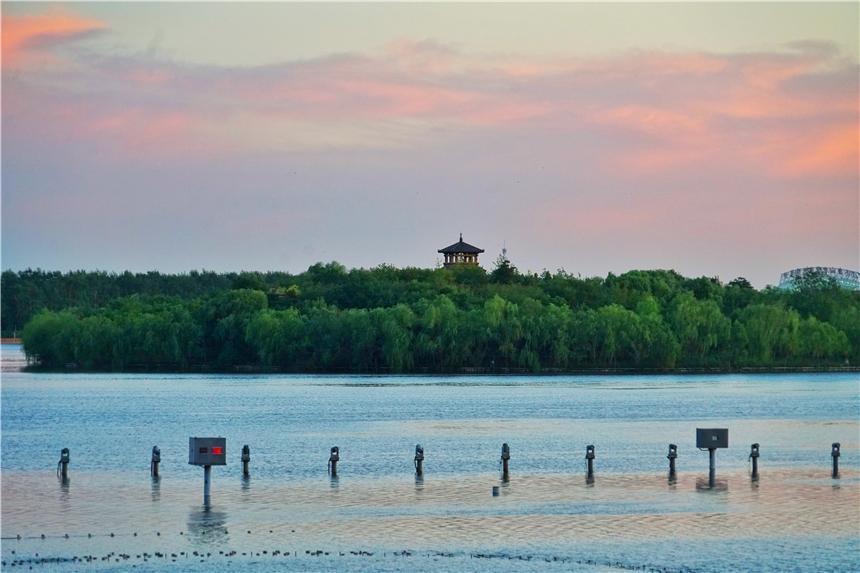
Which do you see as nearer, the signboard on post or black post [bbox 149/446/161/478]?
the signboard on post

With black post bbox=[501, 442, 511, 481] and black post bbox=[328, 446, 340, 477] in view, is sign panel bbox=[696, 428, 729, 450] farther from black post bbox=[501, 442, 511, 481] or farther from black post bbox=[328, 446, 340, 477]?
black post bbox=[328, 446, 340, 477]

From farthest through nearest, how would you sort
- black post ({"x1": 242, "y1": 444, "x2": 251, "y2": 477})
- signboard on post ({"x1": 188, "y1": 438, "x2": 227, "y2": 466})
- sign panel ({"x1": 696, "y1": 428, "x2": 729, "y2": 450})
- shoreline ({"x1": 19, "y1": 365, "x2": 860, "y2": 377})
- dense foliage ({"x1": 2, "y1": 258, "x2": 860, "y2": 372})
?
shoreline ({"x1": 19, "y1": 365, "x2": 860, "y2": 377}) → dense foliage ({"x1": 2, "y1": 258, "x2": 860, "y2": 372}) → black post ({"x1": 242, "y1": 444, "x2": 251, "y2": 477}) → sign panel ({"x1": 696, "y1": 428, "x2": 729, "y2": 450}) → signboard on post ({"x1": 188, "y1": 438, "x2": 227, "y2": 466})

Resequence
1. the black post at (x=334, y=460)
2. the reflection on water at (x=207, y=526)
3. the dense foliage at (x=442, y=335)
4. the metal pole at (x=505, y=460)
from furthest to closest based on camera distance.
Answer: the dense foliage at (x=442, y=335) < the black post at (x=334, y=460) < the metal pole at (x=505, y=460) < the reflection on water at (x=207, y=526)

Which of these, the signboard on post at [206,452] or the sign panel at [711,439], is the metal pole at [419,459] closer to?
the sign panel at [711,439]

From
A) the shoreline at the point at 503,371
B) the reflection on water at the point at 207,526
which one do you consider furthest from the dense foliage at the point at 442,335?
the reflection on water at the point at 207,526

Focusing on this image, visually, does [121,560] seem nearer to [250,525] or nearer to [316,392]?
[250,525]

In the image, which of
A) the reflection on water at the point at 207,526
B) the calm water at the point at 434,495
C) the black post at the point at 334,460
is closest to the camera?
the calm water at the point at 434,495

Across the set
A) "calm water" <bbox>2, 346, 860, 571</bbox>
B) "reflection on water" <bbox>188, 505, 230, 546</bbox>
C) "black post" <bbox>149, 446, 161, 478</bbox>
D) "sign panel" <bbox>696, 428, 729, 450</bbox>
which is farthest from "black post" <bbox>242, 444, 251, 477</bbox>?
"sign panel" <bbox>696, 428, 729, 450</bbox>

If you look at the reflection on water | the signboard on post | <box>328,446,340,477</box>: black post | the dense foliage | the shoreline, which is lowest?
the reflection on water

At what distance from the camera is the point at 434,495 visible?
125ft

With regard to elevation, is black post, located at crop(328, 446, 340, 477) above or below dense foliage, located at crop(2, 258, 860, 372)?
below

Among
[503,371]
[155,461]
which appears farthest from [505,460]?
[503,371]

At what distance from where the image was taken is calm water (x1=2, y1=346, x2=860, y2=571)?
93.9 feet

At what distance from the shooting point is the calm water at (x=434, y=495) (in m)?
28.6
